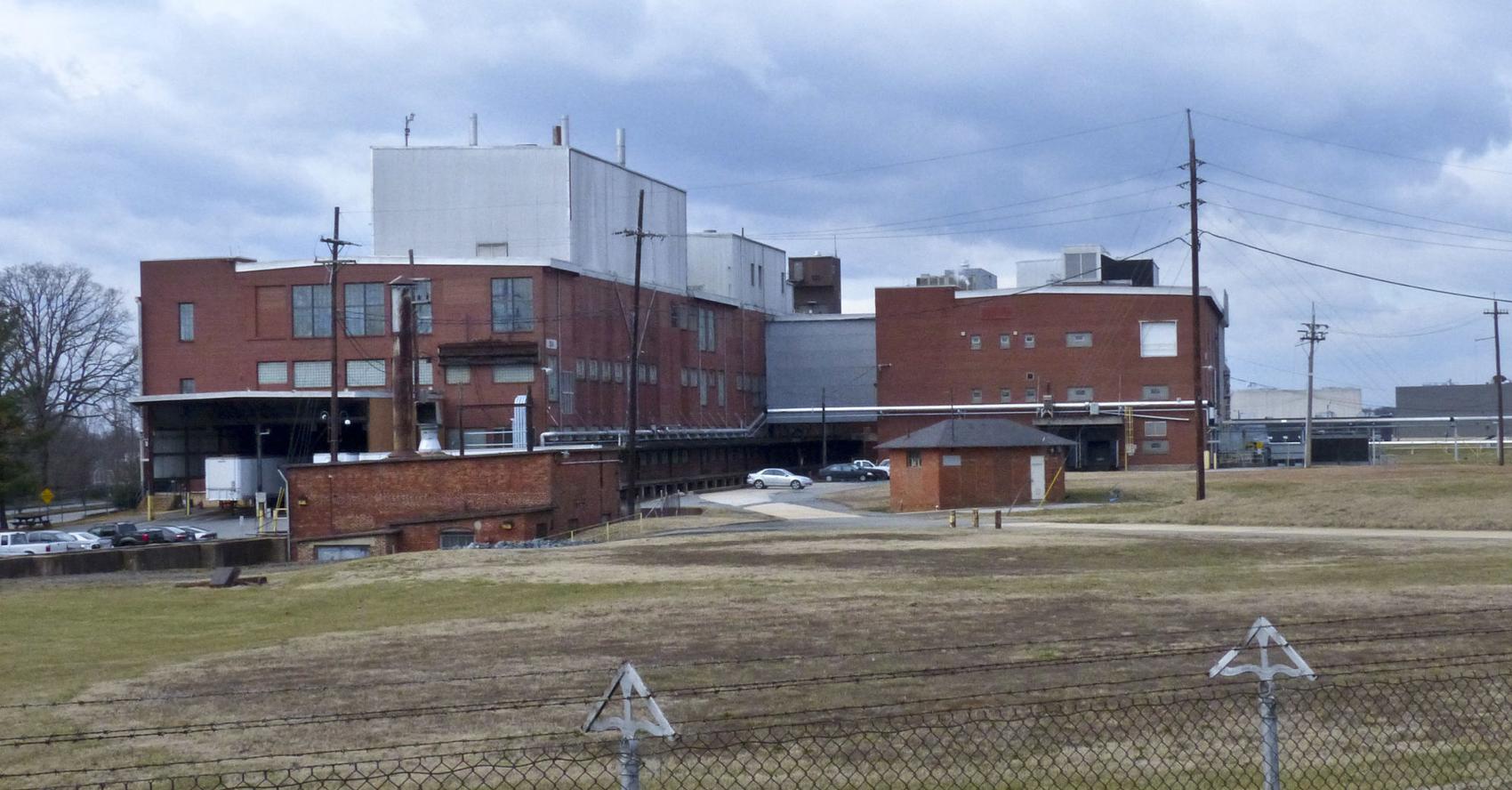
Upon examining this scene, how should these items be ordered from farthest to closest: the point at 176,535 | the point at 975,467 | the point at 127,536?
1. the point at 975,467
2. the point at 176,535
3. the point at 127,536

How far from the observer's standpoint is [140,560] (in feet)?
156

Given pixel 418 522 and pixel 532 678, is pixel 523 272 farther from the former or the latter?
pixel 532 678

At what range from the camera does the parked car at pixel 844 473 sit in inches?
3752

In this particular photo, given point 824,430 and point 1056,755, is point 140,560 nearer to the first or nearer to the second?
point 1056,755

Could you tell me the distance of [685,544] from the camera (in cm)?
4291

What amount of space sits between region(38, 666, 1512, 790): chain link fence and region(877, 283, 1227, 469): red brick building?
87125 millimetres

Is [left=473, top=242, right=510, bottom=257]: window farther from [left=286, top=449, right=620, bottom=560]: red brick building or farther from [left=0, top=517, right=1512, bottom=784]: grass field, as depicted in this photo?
[left=0, top=517, right=1512, bottom=784]: grass field

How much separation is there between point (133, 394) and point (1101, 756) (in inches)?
3844

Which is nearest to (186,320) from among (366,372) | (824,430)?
(366,372)

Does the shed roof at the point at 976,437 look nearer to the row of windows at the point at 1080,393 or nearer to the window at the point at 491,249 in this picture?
the window at the point at 491,249

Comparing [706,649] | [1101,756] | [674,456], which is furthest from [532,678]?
[674,456]

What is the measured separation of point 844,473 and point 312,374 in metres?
34.2

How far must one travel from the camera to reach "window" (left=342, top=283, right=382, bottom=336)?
276ft

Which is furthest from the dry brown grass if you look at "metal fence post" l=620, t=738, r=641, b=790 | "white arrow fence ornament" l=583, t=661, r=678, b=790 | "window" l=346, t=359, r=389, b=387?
"metal fence post" l=620, t=738, r=641, b=790
